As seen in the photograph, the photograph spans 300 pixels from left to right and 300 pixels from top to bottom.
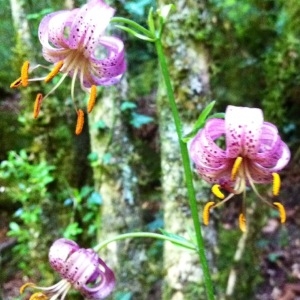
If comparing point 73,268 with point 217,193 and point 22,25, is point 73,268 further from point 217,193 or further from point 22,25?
point 22,25

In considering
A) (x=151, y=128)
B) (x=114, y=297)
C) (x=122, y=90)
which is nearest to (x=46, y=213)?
(x=114, y=297)

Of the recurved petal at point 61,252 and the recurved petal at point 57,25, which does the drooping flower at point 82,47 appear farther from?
the recurved petal at point 61,252

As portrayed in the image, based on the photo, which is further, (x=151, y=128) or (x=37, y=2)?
(x=151, y=128)

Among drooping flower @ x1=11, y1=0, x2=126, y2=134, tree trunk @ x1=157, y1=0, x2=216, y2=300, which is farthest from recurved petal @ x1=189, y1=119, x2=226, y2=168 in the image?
tree trunk @ x1=157, y1=0, x2=216, y2=300

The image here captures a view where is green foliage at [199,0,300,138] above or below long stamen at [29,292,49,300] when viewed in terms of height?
below

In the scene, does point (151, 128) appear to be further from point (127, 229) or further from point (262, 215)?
point (127, 229)

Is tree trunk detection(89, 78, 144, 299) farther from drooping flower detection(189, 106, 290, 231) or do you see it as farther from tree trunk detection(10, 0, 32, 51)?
drooping flower detection(189, 106, 290, 231)
